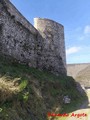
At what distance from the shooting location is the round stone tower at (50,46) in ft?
68.0

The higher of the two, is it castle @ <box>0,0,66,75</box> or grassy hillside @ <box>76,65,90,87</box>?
castle @ <box>0,0,66,75</box>

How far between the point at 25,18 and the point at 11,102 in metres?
10.5

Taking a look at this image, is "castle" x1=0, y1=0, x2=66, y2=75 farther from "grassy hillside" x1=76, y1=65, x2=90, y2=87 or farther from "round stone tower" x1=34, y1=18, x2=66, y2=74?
"grassy hillside" x1=76, y1=65, x2=90, y2=87

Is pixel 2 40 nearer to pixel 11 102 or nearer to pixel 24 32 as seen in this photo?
pixel 24 32

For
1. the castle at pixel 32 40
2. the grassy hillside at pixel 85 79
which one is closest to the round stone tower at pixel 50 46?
the castle at pixel 32 40

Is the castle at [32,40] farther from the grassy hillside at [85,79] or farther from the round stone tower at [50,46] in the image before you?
the grassy hillside at [85,79]

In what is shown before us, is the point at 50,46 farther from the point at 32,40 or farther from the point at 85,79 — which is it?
the point at 85,79

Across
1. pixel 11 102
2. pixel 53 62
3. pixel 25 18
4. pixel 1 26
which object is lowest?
pixel 11 102

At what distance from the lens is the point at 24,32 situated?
712 inches

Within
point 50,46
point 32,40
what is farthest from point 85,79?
point 32,40

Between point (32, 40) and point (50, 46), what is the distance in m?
2.87

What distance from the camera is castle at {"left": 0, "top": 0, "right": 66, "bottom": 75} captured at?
15.6 m

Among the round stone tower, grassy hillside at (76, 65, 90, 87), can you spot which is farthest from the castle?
grassy hillside at (76, 65, 90, 87)

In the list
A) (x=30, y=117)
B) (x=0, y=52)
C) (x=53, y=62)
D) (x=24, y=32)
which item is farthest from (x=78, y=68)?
(x=30, y=117)
